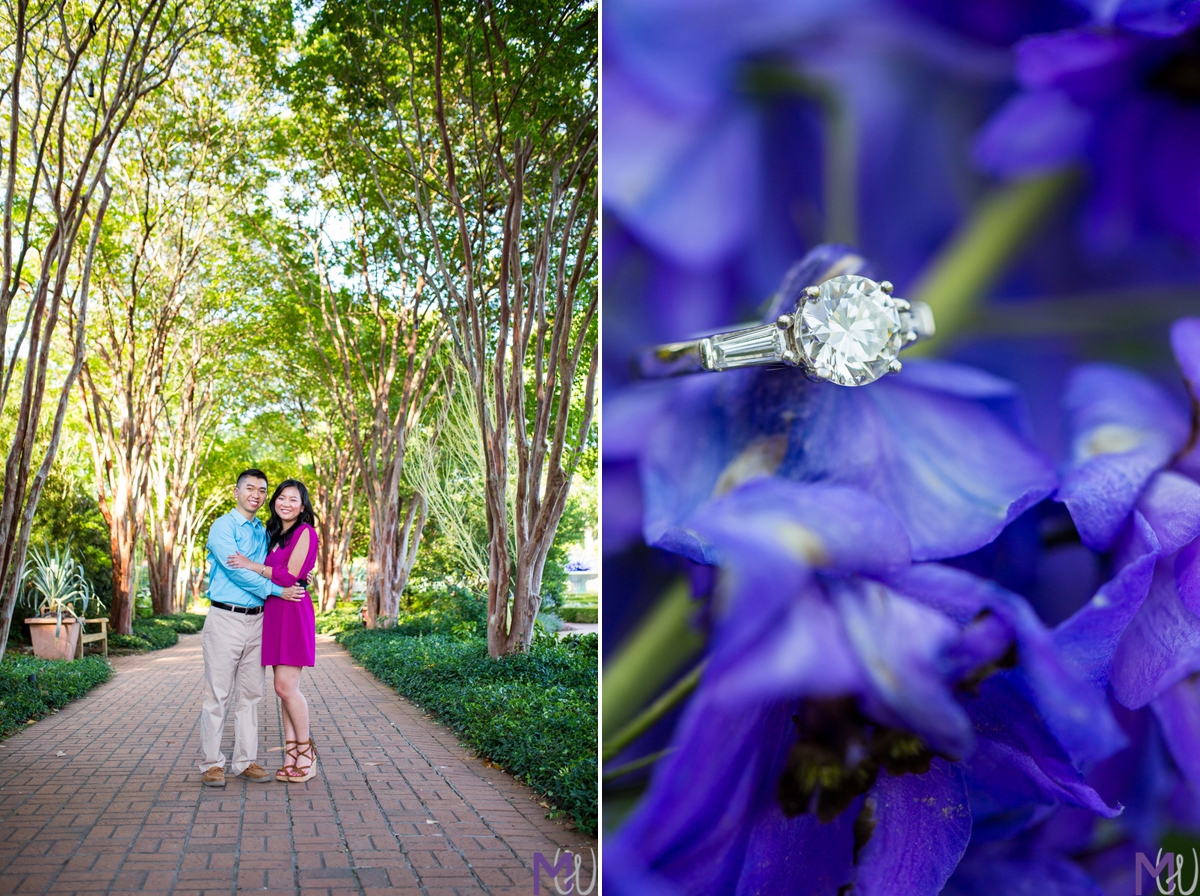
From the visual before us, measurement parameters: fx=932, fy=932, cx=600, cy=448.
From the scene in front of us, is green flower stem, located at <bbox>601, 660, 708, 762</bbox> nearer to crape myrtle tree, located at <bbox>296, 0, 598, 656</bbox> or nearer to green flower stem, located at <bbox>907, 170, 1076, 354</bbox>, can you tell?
green flower stem, located at <bbox>907, 170, 1076, 354</bbox>

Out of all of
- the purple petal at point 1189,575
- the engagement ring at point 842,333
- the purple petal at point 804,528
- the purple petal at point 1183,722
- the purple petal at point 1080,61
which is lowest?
the purple petal at point 1183,722

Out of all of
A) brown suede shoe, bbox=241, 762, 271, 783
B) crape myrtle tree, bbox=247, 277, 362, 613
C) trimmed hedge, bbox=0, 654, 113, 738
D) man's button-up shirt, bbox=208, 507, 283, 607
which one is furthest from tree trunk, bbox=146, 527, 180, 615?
man's button-up shirt, bbox=208, 507, 283, 607

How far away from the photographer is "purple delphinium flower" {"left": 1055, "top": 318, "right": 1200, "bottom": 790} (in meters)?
1.16

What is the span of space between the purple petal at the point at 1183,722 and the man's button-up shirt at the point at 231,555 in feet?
10.00

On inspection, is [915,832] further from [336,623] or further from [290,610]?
[336,623]

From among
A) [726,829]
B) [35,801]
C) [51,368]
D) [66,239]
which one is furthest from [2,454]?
[726,829]

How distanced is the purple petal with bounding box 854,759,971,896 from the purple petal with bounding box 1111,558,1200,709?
292 millimetres

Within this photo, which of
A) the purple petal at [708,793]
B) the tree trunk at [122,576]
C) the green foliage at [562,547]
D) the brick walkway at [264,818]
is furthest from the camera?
the green foliage at [562,547]

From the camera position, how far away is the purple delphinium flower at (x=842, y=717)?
3.30ft

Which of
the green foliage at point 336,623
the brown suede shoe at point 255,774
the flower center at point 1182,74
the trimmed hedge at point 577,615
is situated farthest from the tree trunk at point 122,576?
the trimmed hedge at point 577,615

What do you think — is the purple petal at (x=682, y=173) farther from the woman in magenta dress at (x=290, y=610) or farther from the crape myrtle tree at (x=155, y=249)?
the crape myrtle tree at (x=155, y=249)

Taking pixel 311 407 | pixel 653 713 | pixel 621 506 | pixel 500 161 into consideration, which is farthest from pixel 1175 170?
pixel 311 407

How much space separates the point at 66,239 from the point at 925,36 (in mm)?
4264

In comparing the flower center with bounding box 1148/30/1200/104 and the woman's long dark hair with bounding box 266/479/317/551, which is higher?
the flower center with bounding box 1148/30/1200/104
